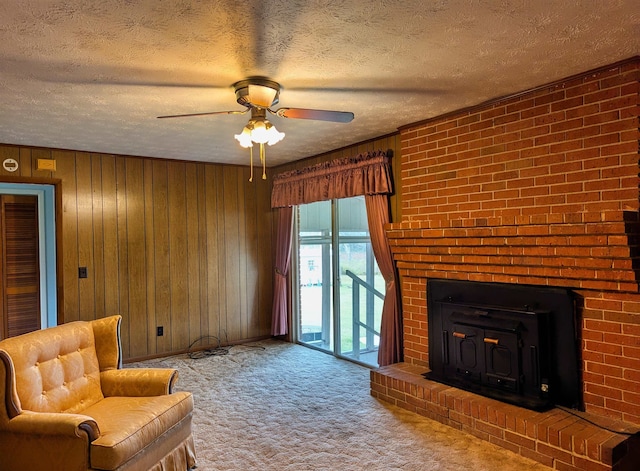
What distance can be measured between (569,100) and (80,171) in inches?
180

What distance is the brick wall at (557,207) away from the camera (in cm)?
264

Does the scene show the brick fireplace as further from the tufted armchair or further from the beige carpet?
the tufted armchair

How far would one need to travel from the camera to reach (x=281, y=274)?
5926mm

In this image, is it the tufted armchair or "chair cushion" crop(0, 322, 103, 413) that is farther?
"chair cushion" crop(0, 322, 103, 413)

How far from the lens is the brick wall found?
2.64 meters

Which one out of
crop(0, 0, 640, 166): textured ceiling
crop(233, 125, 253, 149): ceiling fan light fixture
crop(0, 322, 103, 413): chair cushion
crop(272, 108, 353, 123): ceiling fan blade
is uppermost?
crop(0, 0, 640, 166): textured ceiling

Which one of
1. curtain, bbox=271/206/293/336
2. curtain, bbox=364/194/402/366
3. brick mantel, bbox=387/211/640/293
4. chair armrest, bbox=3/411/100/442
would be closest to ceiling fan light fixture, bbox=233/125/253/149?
brick mantel, bbox=387/211/640/293

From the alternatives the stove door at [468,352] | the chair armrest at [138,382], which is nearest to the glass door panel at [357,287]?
the stove door at [468,352]

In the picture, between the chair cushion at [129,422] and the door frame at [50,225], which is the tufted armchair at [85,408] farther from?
the door frame at [50,225]

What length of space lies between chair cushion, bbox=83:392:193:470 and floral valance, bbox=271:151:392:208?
8.51 feet

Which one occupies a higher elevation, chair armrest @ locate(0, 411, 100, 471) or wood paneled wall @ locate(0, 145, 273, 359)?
wood paneled wall @ locate(0, 145, 273, 359)

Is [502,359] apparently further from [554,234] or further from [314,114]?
[314,114]

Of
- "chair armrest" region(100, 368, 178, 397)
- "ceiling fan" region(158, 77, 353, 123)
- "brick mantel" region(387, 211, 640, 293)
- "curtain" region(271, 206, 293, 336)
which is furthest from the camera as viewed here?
"curtain" region(271, 206, 293, 336)

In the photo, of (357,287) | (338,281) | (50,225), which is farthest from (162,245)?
(357,287)
